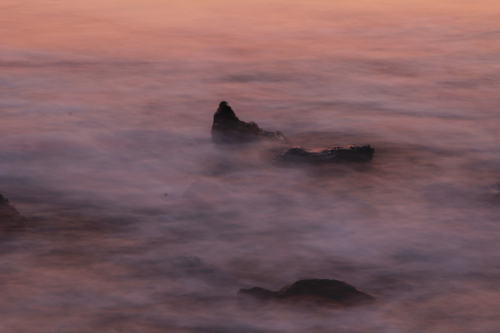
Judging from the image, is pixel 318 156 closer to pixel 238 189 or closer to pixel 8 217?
pixel 238 189

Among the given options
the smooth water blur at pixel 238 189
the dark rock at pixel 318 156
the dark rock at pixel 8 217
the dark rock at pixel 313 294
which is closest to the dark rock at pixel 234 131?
the smooth water blur at pixel 238 189

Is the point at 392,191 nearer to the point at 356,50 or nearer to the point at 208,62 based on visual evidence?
the point at 208,62

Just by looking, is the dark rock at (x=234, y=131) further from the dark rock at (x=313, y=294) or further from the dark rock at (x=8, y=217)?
the dark rock at (x=313, y=294)

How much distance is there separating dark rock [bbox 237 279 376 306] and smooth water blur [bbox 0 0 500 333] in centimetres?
7

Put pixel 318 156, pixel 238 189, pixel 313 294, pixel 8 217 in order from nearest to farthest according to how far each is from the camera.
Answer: pixel 313 294 → pixel 8 217 → pixel 238 189 → pixel 318 156

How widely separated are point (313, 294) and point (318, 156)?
200 cm

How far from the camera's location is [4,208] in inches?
150

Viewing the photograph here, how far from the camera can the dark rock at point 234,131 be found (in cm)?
543

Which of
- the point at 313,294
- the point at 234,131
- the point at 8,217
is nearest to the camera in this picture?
the point at 313,294

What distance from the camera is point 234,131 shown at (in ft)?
18.0

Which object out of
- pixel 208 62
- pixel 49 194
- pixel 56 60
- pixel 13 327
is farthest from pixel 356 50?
pixel 13 327

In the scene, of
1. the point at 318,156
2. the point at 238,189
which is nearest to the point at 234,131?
the point at 318,156

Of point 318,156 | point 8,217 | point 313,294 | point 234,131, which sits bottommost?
point 313,294

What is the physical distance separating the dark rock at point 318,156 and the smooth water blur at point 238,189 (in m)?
0.10
